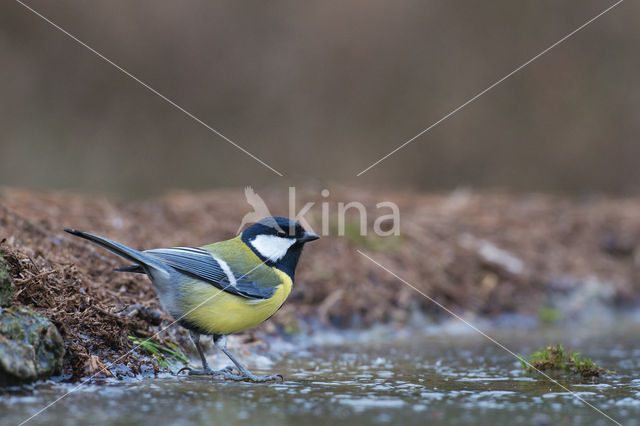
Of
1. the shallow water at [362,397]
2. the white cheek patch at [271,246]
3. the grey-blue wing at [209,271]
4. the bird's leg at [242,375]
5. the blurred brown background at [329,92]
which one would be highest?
the blurred brown background at [329,92]

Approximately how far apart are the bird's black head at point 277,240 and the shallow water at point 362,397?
2.17 feet

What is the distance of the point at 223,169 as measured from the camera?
14.0 meters

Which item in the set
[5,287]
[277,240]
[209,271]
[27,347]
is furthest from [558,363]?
[5,287]

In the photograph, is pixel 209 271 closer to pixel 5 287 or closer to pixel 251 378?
pixel 251 378

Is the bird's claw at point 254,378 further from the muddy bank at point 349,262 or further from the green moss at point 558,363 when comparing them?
the green moss at point 558,363

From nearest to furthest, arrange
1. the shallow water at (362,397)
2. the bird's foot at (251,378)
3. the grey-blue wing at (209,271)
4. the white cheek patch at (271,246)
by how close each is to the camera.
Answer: the shallow water at (362,397) < the bird's foot at (251,378) < the grey-blue wing at (209,271) < the white cheek patch at (271,246)

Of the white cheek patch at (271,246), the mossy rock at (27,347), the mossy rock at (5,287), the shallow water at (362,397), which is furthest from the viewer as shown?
the white cheek patch at (271,246)

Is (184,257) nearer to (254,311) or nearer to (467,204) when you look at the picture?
(254,311)

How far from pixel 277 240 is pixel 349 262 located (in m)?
2.16

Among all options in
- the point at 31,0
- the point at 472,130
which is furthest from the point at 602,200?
the point at 31,0

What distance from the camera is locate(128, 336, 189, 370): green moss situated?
3672 mm

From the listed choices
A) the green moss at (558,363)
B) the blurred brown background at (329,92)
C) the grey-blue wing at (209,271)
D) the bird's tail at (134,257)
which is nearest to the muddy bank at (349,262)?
the bird's tail at (134,257)

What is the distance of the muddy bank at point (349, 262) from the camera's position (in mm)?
3592

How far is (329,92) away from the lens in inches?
585
